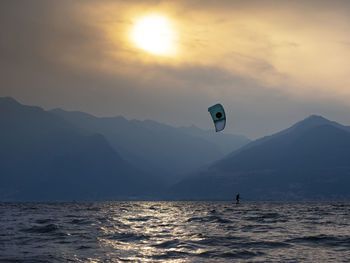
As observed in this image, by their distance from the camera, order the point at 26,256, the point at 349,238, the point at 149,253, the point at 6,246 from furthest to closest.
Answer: the point at 349,238 < the point at 6,246 < the point at 149,253 < the point at 26,256

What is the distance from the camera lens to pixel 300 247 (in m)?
21.5

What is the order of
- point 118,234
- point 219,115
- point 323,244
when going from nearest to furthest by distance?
point 323,244 < point 118,234 < point 219,115

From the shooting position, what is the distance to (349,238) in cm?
2559

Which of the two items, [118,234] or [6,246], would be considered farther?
[118,234]

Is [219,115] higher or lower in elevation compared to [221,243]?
higher

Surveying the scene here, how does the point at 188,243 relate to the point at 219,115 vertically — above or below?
below

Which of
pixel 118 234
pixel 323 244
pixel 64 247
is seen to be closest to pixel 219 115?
pixel 118 234

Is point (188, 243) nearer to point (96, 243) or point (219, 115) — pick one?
point (96, 243)

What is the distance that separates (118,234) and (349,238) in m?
15.4

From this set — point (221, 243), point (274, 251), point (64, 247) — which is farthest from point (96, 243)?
point (274, 251)

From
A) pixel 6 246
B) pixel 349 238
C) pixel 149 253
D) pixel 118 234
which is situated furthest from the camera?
pixel 118 234

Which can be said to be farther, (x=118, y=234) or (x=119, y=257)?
(x=118, y=234)

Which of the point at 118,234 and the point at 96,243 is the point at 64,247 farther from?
the point at 118,234

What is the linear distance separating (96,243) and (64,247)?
216 cm
